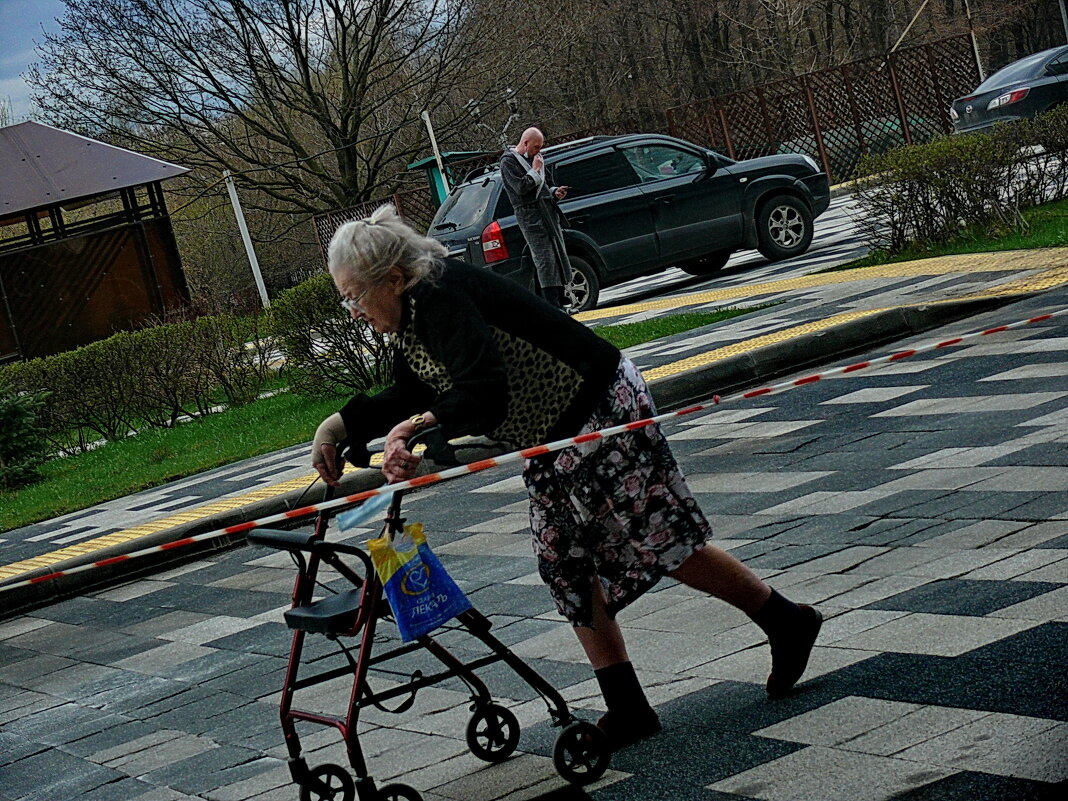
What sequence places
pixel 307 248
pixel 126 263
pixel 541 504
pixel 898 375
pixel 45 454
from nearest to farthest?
pixel 541 504
pixel 898 375
pixel 45 454
pixel 126 263
pixel 307 248

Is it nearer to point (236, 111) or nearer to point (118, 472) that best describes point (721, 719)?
point (118, 472)

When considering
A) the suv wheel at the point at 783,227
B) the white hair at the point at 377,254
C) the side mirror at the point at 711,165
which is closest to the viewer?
the white hair at the point at 377,254

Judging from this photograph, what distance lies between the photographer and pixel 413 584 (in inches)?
152

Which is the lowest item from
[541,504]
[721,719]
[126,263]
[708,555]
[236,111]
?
[721,719]

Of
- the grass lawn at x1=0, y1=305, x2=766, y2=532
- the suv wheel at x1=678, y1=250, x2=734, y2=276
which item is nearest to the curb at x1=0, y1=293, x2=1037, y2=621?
the grass lawn at x1=0, y1=305, x2=766, y2=532

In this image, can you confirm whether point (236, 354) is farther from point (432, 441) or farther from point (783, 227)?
point (432, 441)

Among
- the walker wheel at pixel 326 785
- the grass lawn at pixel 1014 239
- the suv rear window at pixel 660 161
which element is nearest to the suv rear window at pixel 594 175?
the suv rear window at pixel 660 161

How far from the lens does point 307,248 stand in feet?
155

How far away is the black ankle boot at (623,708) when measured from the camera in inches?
164

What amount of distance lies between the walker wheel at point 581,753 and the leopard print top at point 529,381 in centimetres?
80

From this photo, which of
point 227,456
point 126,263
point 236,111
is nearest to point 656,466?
point 227,456

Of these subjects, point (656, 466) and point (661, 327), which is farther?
point (661, 327)

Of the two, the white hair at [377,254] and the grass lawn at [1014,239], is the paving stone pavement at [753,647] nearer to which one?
the white hair at [377,254]

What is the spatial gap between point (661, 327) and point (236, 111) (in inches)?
878
